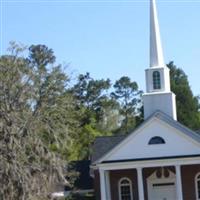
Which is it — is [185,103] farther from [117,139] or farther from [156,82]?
[156,82]

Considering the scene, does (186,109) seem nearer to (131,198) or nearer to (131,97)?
(131,97)

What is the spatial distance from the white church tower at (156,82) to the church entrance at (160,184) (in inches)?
150

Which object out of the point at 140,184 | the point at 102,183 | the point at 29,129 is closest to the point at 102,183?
the point at 102,183

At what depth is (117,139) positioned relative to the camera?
51688 millimetres

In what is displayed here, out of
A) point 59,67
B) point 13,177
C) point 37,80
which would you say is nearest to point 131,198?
point 59,67

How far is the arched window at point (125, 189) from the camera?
161 ft

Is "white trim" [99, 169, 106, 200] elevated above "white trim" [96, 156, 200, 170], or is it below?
below

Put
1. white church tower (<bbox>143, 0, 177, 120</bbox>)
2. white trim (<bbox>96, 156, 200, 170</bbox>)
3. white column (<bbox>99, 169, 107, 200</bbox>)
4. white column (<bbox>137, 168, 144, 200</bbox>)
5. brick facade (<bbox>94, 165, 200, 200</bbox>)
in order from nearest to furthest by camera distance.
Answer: white column (<bbox>137, 168, 144, 200</bbox>) < white trim (<bbox>96, 156, 200, 170</bbox>) < white column (<bbox>99, 169, 107, 200</bbox>) < brick facade (<bbox>94, 165, 200, 200</bbox>) < white church tower (<bbox>143, 0, 177, 120</bbox>)

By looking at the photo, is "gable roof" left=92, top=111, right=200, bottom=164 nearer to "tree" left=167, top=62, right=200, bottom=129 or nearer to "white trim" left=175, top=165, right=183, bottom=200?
"white trim" left=175, top=165, right=183, bottom=200

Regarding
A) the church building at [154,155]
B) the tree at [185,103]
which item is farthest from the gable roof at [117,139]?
the tree at [185,103]

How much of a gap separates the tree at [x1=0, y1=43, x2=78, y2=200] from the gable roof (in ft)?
37.8

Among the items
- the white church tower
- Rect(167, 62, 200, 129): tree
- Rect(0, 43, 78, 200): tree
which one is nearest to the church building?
the white church tower

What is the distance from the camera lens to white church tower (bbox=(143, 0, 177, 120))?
49.9 metres

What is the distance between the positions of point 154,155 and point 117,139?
530 cm
